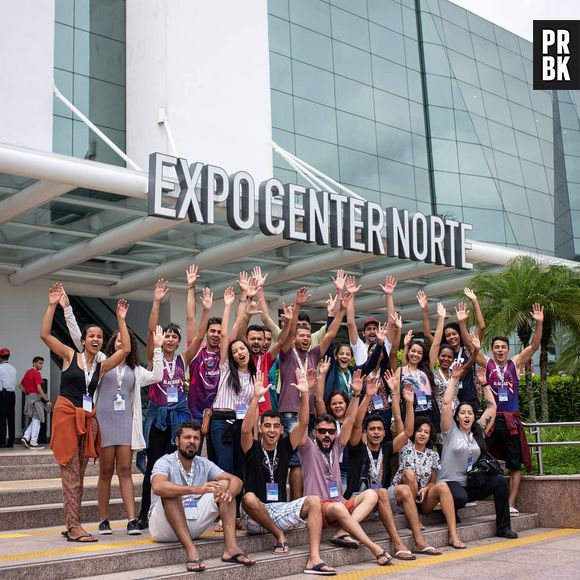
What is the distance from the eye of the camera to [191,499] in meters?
6.59

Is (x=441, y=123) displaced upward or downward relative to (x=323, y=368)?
upward

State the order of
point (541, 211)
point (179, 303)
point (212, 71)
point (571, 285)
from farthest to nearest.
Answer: point (541, 211) < point (179, 303) < point (212, 71) < point (571, 285)

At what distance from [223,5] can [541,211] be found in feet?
50.5

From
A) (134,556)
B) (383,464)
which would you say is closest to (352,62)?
(383,464)

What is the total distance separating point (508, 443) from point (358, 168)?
15.1 m

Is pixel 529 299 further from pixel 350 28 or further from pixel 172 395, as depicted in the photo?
pixel 350 28

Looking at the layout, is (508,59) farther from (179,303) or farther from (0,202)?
(0,202)

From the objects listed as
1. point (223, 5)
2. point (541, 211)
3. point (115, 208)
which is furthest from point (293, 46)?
point (541, 211)

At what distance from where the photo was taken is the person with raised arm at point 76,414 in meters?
6.63

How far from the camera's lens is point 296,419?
25.8 feet

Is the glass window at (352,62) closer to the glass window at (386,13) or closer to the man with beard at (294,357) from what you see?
the glass window at (386,13)

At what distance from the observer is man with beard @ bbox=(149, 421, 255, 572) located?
6172mm

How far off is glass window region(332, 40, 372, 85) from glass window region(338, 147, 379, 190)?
2269mm

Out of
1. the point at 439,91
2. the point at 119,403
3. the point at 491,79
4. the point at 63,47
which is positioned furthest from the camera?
the point at 491,79
